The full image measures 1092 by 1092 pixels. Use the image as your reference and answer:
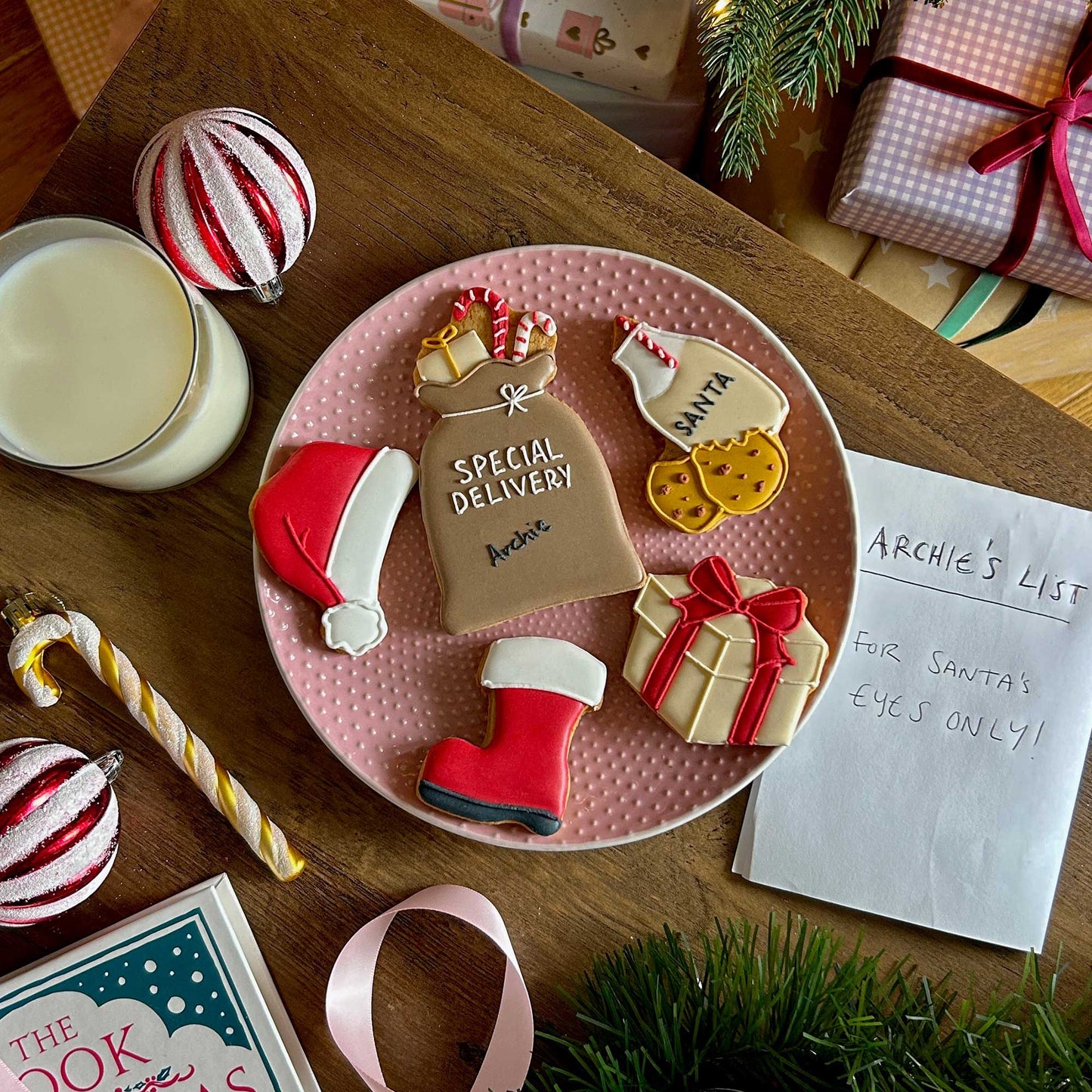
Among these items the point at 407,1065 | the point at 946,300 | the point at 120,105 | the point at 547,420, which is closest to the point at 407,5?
the point at 120,105

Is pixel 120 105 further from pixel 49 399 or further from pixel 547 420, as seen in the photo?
pixel 547 420

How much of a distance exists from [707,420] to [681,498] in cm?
7

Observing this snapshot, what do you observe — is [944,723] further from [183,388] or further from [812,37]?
[183,388]

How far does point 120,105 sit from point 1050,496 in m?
0.91

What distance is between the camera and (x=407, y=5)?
0.83m

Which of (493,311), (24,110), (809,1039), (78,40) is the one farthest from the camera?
(24,110)

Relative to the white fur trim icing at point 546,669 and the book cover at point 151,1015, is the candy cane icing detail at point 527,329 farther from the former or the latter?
the book cover at point 151,1015

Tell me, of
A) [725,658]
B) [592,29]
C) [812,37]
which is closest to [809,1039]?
[725,658]

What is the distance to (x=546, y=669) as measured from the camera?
774 mm

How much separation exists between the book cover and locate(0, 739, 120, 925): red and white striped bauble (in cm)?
7

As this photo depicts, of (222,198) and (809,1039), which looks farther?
(222,198)

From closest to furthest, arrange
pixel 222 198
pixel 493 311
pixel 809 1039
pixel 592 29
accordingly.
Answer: pixel 809 1039 → pixel 222 198 → pixel 493 311 → pixel 592 29

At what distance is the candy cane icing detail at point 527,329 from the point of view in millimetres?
784

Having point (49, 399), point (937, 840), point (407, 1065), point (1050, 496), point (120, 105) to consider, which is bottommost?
point (407, 1065)
